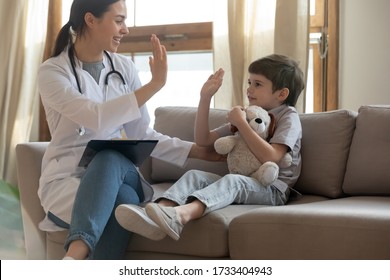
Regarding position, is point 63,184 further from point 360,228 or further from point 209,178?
point 360,228

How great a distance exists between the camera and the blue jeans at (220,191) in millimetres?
1992

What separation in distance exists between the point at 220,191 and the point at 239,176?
0.12 m

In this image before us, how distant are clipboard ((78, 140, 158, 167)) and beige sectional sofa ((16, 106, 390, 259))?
0.85 feet

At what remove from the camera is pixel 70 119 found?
2.13m

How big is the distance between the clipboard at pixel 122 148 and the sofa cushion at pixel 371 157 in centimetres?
76

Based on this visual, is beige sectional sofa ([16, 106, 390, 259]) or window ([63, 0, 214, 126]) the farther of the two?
window ([63, 0, 214, 126])

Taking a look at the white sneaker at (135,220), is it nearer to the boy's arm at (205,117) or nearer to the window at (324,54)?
the boy's arm at (205,117)

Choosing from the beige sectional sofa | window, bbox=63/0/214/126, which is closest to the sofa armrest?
the beige sectional sofa

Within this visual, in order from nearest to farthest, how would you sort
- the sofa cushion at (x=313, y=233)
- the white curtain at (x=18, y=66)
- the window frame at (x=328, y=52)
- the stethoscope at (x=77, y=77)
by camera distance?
the sofa cushion at (x=313, y=233)
the stethoscope at (x=77, y=77)
the window frame at (x=328, y=52)
the white curtain at (x=18, y=66)

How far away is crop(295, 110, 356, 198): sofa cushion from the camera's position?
7.75ft

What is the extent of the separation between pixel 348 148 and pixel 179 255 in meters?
0.78

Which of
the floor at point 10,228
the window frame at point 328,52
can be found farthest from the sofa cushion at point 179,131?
the floor at point 10,228

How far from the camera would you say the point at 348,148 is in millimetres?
2398

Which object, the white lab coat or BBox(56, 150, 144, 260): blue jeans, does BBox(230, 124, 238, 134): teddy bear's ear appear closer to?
the white lab coat
